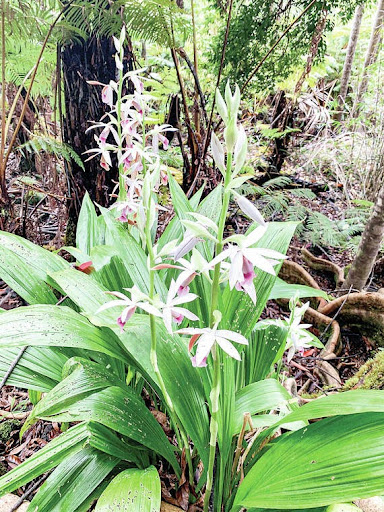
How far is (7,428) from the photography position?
1.38 meters

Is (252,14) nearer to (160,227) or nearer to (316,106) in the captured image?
(160,227)

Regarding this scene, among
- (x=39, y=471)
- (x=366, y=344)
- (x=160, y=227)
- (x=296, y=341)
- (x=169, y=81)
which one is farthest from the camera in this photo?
(x=169, y=81)

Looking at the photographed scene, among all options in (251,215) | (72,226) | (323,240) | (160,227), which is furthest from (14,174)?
(251,215)

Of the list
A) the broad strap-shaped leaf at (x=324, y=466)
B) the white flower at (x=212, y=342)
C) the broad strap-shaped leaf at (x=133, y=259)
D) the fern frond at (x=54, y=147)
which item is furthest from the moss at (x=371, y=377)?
the fern frond at (x=54, y=147)

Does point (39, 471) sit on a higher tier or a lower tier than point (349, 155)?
lower

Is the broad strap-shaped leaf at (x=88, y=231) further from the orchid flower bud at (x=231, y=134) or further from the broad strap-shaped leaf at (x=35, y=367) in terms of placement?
Result: the orchid flower bud at (x=231, y=134)

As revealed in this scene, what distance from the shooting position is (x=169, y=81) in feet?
9.85

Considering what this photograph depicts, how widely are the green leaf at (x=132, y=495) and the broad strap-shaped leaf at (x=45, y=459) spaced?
0.53ft

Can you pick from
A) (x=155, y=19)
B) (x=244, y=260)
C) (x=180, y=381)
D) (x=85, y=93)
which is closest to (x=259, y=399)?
(x=180, y=381)

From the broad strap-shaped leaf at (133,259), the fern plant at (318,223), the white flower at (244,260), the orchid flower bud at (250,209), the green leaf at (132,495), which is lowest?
the fern plant at (318,223)

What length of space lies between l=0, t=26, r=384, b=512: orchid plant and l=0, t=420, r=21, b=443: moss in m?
0.48

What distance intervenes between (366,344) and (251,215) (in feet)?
6.25

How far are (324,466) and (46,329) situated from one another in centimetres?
64

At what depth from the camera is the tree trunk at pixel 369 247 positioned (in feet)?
6.36
